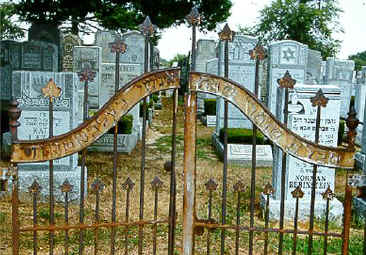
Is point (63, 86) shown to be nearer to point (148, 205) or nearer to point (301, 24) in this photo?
point (148, 205)

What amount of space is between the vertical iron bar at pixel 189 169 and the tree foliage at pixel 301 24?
23879 mm

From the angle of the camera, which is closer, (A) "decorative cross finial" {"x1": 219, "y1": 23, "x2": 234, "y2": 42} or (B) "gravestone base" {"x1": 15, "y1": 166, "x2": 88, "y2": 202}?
(A) "decorative cross finial" {"x1": 219, "y1": 23, "x2": 234, "y2": 42}

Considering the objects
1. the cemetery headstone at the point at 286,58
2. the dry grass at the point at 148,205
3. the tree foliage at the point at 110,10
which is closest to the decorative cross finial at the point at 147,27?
the dry grass at the point at 148,205

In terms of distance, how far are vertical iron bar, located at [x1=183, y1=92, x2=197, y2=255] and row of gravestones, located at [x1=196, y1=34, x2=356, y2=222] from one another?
2.33 metres

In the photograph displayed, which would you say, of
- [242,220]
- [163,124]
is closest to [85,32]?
[163,124]

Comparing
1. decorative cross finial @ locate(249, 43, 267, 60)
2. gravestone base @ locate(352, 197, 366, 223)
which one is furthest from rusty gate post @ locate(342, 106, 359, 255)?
gravestone base @ locate(352, 197, 366, 223)

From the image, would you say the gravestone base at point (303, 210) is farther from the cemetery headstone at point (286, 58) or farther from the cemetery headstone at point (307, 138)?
the cemetery headstone at point (286, 58)

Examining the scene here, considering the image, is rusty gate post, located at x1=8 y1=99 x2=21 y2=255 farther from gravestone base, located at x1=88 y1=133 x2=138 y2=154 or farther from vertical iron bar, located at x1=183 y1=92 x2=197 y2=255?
gravestone base, located at x1=88 y1=133 x2=138 y2=154

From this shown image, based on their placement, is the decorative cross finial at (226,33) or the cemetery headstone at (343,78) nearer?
the decorative cross finial at (226,33)

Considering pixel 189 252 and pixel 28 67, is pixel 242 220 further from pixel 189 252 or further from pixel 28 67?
pixel 28 67

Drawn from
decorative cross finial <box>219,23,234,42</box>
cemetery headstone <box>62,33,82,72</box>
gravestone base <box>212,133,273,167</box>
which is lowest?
gravestone base <box>212,133,273,167</box>

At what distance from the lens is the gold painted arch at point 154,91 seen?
2.89 metres

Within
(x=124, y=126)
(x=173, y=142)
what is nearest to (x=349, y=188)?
(x=173, y=142)

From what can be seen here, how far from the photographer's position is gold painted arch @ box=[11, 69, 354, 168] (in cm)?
289
